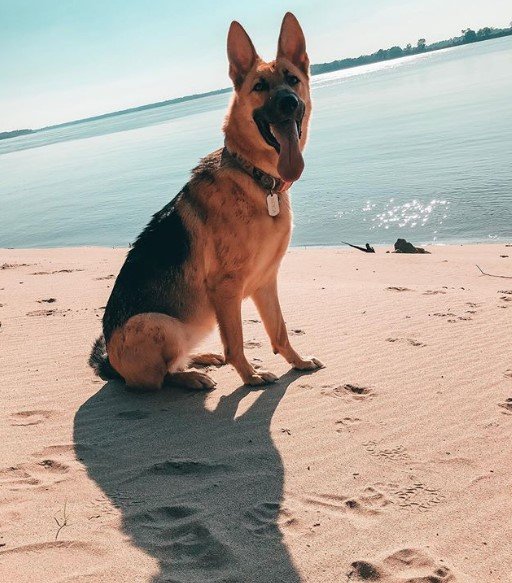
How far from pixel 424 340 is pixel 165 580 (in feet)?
13.1

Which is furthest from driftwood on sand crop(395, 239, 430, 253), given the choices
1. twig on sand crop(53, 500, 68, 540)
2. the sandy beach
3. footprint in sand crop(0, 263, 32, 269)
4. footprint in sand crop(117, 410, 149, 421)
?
twig on sand crop(53, 500, 68, 540)

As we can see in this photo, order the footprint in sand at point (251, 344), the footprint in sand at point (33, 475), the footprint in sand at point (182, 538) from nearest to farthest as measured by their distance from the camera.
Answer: the footprint in sand at point (182, 538), the footprint in sand at point (33, 475), the footprint in sand at point (251, 344)

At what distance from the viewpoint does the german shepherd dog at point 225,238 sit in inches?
179

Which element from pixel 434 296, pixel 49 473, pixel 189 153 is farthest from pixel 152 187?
pixel 49 473

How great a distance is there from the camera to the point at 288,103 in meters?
4.40

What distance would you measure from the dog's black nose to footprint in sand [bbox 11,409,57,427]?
2.95 metres

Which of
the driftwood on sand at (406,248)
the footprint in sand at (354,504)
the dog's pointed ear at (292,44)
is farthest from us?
the driftwood on sand at (406,248)

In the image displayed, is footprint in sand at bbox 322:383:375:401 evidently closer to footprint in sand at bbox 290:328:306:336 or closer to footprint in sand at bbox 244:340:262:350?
footprint in sand at bbox 244:340:262:350

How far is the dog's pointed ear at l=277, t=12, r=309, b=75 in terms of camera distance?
486 cm

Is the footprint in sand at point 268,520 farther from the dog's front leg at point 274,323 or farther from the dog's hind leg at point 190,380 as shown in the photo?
the dog's front leg at point 274,323

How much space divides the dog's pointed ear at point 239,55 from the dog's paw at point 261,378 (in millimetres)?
2430

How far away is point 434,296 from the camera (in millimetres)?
7672

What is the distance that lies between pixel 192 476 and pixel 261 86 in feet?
9.80

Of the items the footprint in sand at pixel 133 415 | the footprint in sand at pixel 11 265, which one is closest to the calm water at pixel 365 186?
the footprint in sand at pixel 11 265
